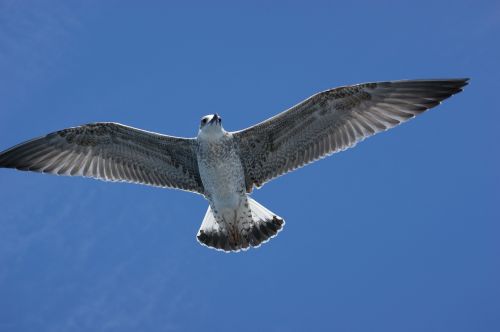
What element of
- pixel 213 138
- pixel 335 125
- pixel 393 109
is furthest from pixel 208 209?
pixel 393 109

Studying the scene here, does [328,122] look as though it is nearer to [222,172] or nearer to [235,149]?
[235,149]

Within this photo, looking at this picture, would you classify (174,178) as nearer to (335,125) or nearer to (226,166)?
(226,166)

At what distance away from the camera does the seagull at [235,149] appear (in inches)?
386

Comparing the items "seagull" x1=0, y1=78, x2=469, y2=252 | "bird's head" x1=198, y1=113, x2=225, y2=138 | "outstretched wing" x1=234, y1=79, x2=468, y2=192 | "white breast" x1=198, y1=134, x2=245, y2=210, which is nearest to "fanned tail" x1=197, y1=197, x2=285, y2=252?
"seagull" x1=0, y1=78, x2=469, y2=252

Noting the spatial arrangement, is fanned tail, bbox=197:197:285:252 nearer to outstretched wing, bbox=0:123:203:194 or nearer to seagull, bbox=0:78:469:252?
seagull, bbox=0:78:469:252

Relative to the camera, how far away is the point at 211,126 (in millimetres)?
9656

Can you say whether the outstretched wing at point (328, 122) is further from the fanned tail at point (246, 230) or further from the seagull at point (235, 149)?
the fanned tail at point (246, 230)

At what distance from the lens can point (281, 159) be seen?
33.9ft

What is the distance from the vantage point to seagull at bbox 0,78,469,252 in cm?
980

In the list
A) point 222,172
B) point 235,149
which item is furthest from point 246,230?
point 235,149

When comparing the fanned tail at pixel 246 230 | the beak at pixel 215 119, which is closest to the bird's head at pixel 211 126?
the beak at pixel 215 119

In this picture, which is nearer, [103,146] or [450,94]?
[450,94]

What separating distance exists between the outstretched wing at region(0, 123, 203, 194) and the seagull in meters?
0.02

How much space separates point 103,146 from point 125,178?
0.63m
